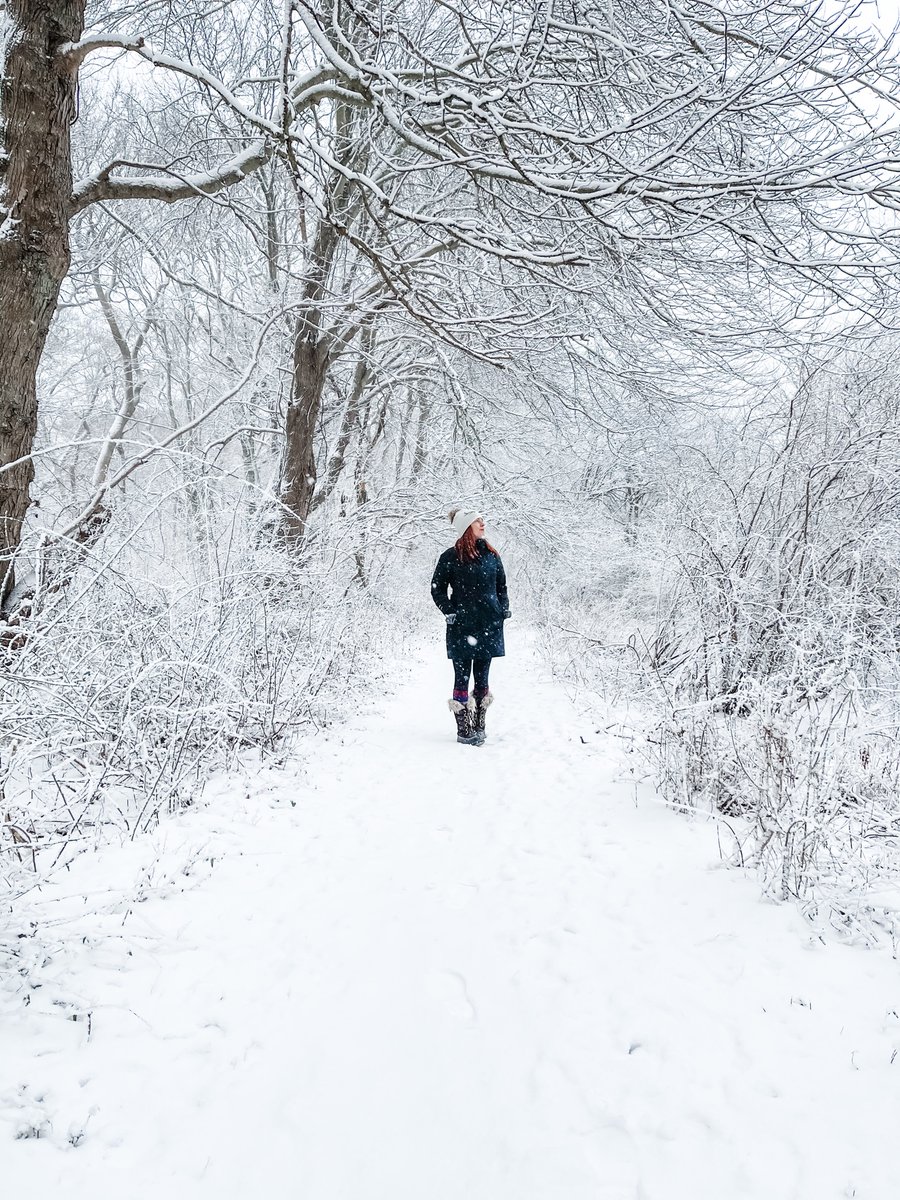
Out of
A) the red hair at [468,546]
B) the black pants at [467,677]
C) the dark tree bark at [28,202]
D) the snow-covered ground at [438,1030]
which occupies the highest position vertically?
the dark tree bark at [28,202]

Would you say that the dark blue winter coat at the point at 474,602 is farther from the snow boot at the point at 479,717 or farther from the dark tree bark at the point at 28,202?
the dark tree bark at the point at 28,202

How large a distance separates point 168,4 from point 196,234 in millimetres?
2188

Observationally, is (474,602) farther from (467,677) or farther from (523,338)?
(523,338)

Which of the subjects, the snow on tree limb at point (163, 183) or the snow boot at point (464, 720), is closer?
the snow on tree limb at point (163, 183)

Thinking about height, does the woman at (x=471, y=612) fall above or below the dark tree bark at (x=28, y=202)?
below

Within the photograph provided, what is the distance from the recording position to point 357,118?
5.93 meters

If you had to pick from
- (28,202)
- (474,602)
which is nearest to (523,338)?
(474,602)

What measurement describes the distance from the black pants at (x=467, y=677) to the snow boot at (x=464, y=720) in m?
0.07

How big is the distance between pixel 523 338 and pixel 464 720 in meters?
3.16

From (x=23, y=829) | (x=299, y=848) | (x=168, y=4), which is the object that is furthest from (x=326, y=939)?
(x=168, y=4)

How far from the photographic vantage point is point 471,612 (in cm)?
586

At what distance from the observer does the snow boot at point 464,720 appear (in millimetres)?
5707

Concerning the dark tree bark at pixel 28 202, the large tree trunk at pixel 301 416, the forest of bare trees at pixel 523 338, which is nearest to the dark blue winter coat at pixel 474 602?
the forest of bare trees at pixel 523 338

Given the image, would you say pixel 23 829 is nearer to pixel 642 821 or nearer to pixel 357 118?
pixel 642 821
